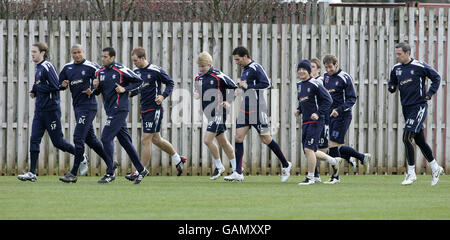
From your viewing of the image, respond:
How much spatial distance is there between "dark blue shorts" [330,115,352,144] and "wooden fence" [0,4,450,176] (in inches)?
85.2

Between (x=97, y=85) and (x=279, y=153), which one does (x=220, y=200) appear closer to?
(x=97, y=85)

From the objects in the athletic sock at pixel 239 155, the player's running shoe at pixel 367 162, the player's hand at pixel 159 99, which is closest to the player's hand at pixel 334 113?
the player's running shoe at pixel 367 162

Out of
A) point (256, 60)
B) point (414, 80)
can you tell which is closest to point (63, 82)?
point (256, 60)

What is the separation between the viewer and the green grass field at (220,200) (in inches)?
380

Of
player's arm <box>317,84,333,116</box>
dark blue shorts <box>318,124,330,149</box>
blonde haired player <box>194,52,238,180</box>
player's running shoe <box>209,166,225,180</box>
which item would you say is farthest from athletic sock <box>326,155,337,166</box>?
player's running shoe <box>209,166,225,180</box>

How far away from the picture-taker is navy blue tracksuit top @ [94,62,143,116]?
14109 mm

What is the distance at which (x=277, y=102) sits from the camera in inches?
678

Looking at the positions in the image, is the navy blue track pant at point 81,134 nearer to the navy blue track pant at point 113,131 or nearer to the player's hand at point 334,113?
the navy blue track pant at point 113,131

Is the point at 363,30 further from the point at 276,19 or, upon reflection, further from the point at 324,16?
the point at 276,19

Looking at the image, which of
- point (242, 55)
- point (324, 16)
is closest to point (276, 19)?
point (324, 16)

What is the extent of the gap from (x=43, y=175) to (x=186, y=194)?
5.29 meters

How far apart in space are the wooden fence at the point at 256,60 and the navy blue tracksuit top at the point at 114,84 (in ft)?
7.99

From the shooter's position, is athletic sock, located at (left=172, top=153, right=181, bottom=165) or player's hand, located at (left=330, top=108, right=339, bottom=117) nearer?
player's hand, located at (left=330, top=108, right=339, bottom=117)

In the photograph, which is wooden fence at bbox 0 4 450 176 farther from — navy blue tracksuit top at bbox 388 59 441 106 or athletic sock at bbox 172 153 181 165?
navy blue tracksuit top at bbox 388 59 441 106
